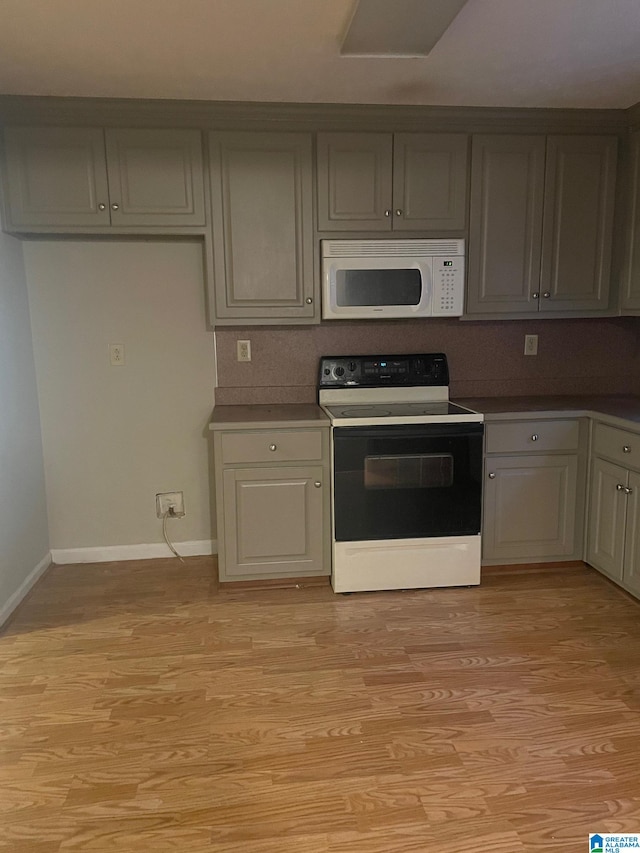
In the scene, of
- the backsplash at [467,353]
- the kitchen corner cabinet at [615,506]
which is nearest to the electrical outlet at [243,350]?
the backsplash at [467,353]

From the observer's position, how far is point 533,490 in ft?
9.83

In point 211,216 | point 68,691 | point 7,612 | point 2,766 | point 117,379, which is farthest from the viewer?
point 117,379

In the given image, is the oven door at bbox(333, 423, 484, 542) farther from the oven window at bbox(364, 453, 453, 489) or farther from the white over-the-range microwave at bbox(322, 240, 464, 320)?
the white over-the-range microwave at bbox(322, 240, 464, 320)

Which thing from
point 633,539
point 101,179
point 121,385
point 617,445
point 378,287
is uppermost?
point 101,179

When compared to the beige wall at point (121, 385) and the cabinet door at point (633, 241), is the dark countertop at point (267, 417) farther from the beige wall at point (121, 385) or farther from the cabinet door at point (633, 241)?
the cabinet door at point (633, 241)

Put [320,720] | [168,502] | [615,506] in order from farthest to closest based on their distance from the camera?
[168,502] → [615,506] → [320,720]

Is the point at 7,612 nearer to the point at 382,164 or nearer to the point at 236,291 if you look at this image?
the point at 236,291

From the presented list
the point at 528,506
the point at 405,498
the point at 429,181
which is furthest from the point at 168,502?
the point at 429,181

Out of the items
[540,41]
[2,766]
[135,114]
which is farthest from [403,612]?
[135,114]

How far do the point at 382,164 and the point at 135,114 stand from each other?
117 centimetres

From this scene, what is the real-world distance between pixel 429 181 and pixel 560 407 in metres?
1.29

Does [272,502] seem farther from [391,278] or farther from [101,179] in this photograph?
[101,179]

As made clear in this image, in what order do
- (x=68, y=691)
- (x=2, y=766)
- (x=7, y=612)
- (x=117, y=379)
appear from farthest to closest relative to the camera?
(x=117, y=379) < (x=7, y=612) < (x=68, y=691) < (x=2, y=766)

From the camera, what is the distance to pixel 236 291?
2.95m
